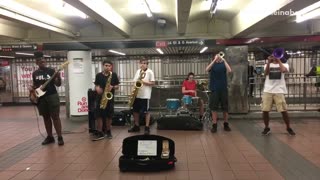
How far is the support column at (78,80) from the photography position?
347 inches

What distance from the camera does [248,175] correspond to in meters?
4.30

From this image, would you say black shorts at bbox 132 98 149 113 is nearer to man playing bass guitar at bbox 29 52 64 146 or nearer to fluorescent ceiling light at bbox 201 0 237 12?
man playing bass guitar at bbox 29 52 64 146

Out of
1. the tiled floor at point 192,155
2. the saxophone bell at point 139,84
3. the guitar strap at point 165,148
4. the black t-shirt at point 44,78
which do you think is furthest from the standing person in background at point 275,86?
the black t-shirt at point 44,78

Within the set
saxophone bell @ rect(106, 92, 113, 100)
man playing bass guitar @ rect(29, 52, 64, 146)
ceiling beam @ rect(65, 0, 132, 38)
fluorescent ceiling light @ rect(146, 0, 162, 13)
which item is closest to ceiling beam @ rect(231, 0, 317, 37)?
fluorescent ceiling light @ rect(146, 0, 162, 13)

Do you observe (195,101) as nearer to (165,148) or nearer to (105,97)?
(105,97)

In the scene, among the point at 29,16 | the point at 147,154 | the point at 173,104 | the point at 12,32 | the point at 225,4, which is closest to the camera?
the point at 147,154

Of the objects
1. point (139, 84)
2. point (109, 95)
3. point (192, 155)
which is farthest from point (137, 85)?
point (192, 155)

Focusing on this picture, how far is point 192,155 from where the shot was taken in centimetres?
530

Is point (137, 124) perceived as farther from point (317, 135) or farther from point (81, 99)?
point (317, 135)

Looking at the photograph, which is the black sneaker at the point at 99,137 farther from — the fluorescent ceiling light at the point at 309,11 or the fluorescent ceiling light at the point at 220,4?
the fluorescent ceiling light at the point at 309,11

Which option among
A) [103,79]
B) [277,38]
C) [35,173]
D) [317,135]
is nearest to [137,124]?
[103,79]

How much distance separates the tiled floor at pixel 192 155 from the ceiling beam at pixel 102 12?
225 cm

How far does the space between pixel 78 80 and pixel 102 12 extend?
3.39 meters

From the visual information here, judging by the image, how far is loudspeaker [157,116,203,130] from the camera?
7293 millimetres
